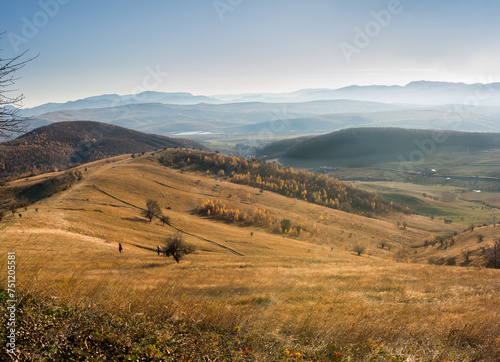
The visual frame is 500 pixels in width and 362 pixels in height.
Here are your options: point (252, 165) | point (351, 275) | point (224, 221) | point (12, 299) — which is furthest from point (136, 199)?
point (252, 165)

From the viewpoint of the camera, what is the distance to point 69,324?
17.8 ft

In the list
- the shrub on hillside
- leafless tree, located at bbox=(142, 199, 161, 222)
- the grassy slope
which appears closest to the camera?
the grassy slope

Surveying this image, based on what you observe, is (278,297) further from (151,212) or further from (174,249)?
(151,212)

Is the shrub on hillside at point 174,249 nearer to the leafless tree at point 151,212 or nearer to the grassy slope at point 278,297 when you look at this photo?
the grassy slope at point 278,297

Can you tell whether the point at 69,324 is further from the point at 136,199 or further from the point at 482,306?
the point at 136,199

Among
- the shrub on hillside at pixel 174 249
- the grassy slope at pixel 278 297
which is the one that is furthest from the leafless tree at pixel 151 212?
the shrub on hillside at pixel 174 249

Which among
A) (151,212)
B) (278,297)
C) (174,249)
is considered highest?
(278,297)

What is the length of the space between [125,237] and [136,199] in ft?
91.4

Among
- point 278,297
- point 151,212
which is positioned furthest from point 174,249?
point 151,212

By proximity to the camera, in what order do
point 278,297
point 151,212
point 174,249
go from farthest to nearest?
point 151,212
point 174,249
point 278,297

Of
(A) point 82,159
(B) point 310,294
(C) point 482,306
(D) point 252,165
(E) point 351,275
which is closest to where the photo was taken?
(C) point 482,306

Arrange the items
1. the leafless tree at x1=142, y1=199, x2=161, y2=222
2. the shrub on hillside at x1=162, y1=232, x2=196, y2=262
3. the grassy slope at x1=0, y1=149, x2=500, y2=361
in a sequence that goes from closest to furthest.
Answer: the grassy slope at x1=0, y1=149, x2=500, y2=361, the shrub on hillside at x1=162, y1=232, x2=196, y2=262, the leafless tree at x1=142, y1=199, x2=161, y2=222

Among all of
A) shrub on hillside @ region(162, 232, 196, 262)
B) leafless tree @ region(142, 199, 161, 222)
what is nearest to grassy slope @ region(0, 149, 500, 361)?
shrub on hillside @ region(162, 232, 196, 262)

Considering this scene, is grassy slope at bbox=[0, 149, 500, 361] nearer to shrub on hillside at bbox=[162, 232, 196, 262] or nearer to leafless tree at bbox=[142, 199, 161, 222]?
shrub on hillside at bbox=[162, 232, 196, 262]
